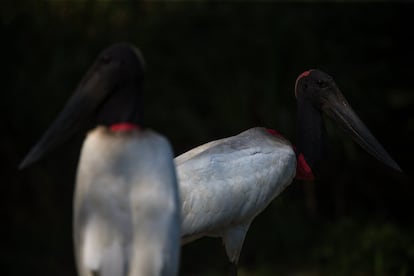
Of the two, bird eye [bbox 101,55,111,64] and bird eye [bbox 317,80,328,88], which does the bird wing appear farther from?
A: bird eye [bbox 101,55,111,64]

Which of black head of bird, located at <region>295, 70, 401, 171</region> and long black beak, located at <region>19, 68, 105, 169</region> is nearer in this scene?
long black beak, located at <region>19, 68, 105, 169</region>

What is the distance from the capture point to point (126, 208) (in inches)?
150

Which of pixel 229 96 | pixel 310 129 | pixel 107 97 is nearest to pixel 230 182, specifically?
pixel 310 129

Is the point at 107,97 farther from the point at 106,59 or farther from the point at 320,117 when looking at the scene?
the point at 320,117

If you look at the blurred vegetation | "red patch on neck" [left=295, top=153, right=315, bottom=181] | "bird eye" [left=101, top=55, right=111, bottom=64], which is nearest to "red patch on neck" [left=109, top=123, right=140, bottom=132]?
"bird eye" [left=101, top=55, right=111, bottom=64]

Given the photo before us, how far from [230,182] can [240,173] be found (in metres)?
0.08

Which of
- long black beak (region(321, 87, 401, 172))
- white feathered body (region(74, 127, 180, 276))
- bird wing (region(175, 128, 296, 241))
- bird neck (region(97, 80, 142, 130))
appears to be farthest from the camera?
long black beak (region(321, 87, 401, 172))

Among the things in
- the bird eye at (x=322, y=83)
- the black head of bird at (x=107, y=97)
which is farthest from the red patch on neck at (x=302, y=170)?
the black head of bird at (x=107, y=97)

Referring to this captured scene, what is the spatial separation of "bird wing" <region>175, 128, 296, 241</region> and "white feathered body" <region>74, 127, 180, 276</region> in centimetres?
156

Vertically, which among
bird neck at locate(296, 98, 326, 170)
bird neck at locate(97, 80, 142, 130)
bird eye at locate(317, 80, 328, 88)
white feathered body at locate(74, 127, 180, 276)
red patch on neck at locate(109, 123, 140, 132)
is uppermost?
bird neck at locate(97, 80, 142, 130)

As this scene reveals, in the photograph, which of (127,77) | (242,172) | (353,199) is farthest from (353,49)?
(127,77)

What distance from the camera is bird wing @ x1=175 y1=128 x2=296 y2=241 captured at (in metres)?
5.46

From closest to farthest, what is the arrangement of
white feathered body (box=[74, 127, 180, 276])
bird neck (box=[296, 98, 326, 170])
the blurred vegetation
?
white feathered body (box=[74, 127, 180, 276]), bird neck (box=[296, 98, 326, 170]), the blurred vegetation

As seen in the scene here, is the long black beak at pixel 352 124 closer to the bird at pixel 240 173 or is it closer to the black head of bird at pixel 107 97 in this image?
the bird at pixel 240 173
